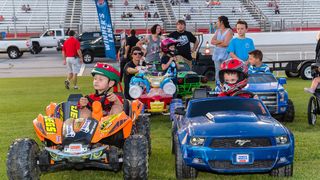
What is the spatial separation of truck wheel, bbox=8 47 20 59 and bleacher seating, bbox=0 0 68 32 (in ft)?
48.2

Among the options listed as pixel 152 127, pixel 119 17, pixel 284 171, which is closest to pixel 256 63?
pixel 152 127

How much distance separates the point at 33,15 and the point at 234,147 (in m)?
55.4

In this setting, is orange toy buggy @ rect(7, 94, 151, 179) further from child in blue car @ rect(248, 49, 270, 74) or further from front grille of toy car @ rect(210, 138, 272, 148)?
child in blue car @ rect(248, 49, 270, 74)

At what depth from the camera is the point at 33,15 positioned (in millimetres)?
58500

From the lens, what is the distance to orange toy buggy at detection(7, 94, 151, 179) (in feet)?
18.6

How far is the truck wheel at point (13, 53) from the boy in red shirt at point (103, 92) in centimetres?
3330

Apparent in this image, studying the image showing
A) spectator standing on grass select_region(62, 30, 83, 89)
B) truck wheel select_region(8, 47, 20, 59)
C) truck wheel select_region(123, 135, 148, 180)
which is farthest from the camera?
truck wheel select_region(8, 47, 20, 59)

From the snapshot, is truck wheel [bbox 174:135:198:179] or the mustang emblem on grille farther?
truck wheel [bbox 174:135:198:179]

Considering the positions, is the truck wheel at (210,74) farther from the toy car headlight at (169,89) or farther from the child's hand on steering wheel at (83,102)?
the child's hand on steering wheel at (83,102)

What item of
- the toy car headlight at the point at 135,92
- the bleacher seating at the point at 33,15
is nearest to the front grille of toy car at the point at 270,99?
the toy car headlight at the point at 135,92

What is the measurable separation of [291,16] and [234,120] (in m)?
56.0

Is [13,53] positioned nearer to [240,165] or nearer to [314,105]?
[314,105]

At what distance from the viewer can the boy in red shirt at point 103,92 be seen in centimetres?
674

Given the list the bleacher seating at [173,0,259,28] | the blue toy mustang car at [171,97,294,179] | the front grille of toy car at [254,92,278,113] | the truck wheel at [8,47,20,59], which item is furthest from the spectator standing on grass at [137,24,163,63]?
the bleacher seating at [173,0,259,28]
